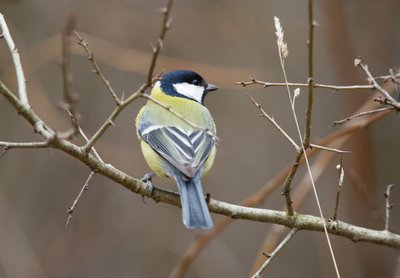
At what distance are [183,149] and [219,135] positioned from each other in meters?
2.59

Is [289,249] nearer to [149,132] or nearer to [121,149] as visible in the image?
[121,149]

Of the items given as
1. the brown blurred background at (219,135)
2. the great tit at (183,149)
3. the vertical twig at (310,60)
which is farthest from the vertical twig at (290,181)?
the brown blurred background at (219,135)

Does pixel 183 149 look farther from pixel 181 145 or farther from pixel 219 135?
pixel 219 135

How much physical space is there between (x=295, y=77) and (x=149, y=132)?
2848mm

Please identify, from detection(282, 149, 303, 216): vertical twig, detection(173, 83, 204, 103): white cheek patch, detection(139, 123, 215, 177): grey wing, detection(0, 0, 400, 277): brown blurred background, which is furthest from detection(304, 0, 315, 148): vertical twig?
detection(0, 0, 400, 277): brown blurred background

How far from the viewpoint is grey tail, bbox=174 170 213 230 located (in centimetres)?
257

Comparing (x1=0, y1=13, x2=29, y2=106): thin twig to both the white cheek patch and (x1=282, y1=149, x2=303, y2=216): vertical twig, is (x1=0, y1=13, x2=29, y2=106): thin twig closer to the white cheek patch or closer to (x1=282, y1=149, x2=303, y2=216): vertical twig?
(x1=282, y1=149, x2=303, y2=216): vertical twig

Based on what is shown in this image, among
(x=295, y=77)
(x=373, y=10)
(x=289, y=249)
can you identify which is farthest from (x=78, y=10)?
(x=289, y=249)

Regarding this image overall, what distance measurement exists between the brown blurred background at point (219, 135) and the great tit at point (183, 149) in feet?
3.73

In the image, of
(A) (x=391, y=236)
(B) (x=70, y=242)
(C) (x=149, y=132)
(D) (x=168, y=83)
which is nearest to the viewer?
(A) (x=391, y=236)

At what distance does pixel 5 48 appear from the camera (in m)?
4.87

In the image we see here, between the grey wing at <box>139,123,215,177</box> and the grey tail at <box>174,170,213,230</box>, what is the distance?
4 cm

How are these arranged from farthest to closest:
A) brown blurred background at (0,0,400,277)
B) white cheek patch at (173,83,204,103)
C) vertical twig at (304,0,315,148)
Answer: brown blurred background at (0,0,400,277)
white cheek patch at (173,83,204,103)
vertical twig at (304,0,315,148)

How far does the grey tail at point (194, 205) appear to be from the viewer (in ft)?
8.45
